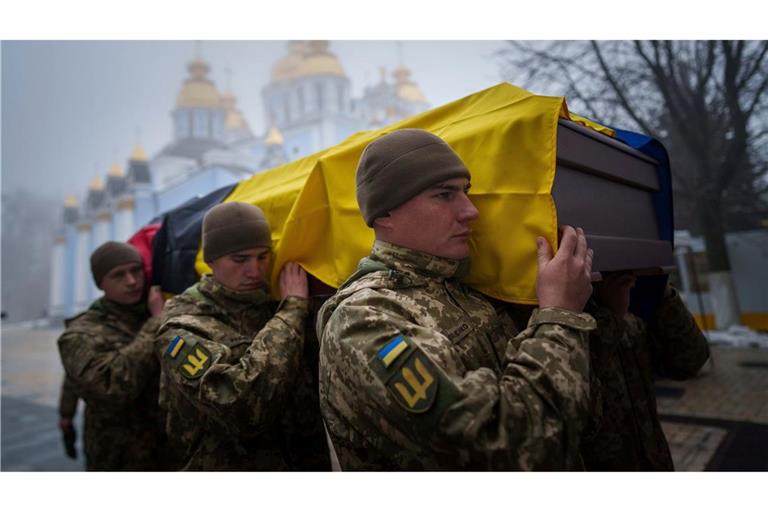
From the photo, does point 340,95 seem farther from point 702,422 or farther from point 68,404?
point 702,422

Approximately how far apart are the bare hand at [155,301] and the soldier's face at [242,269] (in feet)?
3.24

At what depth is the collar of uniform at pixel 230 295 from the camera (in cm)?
191

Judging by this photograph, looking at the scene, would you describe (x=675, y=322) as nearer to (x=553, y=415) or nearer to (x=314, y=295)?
(x=553, y=415)

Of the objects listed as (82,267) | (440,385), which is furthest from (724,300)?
(82,267)

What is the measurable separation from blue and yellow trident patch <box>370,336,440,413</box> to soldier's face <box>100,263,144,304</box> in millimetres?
2282

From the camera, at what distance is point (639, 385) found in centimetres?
201

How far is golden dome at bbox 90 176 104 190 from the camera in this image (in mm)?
29703

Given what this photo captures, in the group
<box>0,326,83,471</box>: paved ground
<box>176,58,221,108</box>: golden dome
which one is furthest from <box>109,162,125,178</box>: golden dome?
<box>0,326,83,471</box>: paved ground

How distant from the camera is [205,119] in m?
36.3

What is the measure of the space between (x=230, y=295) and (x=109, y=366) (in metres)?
1.03

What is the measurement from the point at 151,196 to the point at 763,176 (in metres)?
23.3

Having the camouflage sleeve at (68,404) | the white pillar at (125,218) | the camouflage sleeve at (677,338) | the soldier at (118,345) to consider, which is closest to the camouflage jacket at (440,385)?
the camouflage sleeve at (677,338)

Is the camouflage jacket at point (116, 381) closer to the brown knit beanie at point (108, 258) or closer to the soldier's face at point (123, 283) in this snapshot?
the soldier's face at point (123, 283)

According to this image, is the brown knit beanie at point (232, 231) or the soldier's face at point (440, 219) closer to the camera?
the soldier's face at point (440, 219)
